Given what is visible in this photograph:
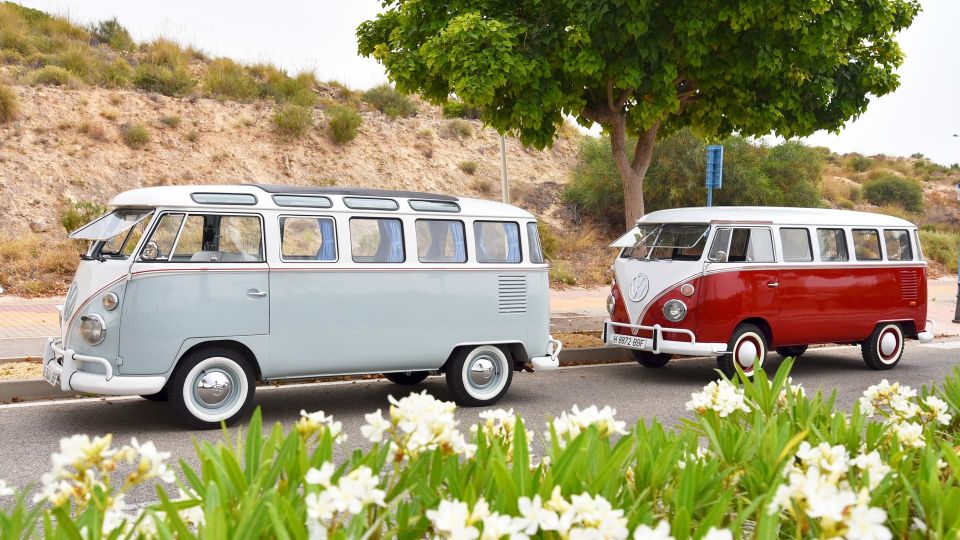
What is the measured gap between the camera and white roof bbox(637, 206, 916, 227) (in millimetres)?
10742

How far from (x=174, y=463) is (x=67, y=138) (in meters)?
19.1

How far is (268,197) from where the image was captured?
7992 mm

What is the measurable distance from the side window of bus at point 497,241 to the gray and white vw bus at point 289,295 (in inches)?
0.5

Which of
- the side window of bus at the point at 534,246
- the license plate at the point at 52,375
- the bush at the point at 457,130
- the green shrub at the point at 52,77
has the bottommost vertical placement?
the license plate at the point at 52,375

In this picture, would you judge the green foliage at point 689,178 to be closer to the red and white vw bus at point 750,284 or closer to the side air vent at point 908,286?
the side air vent at point 908,286

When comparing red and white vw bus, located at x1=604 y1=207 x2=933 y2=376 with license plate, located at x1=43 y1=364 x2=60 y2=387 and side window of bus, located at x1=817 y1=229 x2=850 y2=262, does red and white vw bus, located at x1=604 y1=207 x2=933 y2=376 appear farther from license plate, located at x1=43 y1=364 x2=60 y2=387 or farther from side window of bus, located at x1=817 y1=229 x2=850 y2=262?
license plate, located at x1=43 y1=364 x2=60 y2=387

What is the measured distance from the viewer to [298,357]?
26.3 feet

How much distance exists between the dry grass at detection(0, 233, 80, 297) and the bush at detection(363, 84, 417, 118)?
15498 millimetres

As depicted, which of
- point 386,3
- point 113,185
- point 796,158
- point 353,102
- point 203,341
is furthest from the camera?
point 353,102

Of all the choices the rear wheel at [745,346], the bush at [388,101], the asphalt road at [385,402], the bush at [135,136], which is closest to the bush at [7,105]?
the bush at [135,136]

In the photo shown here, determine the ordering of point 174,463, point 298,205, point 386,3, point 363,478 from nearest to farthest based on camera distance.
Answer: point 363,478
point 174,463
point 298,205
point 386,3

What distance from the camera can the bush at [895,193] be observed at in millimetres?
→ 45750

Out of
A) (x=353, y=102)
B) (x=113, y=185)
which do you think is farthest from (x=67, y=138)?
(x=353, y=102)

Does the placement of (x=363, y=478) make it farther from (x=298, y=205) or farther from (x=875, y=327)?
(x=875, y=327)
